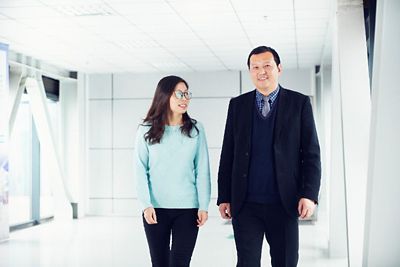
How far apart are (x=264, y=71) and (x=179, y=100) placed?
54cm

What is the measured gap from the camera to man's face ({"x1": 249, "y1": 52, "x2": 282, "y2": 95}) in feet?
9.37

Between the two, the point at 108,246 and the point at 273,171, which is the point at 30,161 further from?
the point at 273,171

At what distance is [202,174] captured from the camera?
3.19m

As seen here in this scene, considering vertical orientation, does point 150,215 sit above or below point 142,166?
below

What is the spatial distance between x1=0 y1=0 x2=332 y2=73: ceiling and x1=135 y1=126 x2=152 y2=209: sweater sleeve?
3.24 m

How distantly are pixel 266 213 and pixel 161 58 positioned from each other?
23.8 ft

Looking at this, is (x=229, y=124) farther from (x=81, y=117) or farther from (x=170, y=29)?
(x=81, y=117)

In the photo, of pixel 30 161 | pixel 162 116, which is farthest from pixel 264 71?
pixel 30 161

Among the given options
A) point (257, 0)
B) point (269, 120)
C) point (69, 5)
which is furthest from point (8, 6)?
point (269, 120)

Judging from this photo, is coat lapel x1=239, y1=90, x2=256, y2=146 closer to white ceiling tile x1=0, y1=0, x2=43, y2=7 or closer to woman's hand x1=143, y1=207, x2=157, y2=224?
woman's hand x1=143, y1=207, x2=157, y2=224

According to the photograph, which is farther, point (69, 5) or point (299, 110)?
point (69, 5)

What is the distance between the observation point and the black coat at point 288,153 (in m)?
2.79

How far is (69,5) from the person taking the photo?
6285mm

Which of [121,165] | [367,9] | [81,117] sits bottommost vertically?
[121,165]
